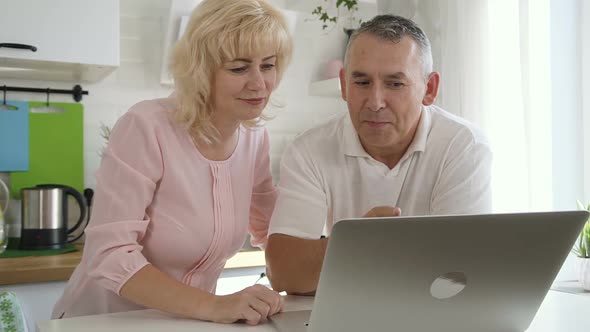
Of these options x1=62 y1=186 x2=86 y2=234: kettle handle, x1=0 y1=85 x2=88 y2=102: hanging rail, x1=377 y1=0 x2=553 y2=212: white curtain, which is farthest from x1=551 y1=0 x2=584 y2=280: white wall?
x1=0 y1=85 x2=88 y2=102: hanging rail

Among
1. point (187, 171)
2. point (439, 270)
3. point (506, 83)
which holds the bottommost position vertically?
point (439, 270)

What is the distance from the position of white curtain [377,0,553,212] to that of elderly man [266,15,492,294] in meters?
0.71

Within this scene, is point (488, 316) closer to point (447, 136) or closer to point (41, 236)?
point (447, 136)

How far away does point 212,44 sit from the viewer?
118cm

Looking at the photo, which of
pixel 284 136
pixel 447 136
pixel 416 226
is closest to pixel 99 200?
pixel 416 226

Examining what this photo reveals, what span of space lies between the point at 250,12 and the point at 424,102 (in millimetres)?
442

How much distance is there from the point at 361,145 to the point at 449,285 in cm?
59

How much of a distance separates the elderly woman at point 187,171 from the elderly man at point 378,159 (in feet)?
0.40

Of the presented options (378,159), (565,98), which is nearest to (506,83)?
(565,98)

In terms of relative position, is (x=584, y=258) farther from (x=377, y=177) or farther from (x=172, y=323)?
(x=172, y=323)

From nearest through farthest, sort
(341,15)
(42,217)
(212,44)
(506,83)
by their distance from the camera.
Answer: (212,44) < (506,83) < (42,217) < (341,15)

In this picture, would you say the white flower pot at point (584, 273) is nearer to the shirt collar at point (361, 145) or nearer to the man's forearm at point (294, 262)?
the shirt collar at point (361, 145)

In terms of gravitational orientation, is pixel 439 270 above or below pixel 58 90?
below

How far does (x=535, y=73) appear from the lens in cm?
202
